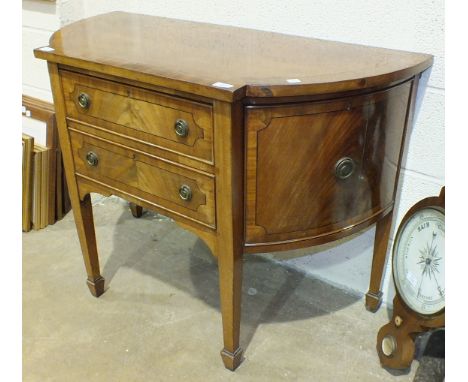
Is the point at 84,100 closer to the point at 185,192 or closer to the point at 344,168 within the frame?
the point at 185,192

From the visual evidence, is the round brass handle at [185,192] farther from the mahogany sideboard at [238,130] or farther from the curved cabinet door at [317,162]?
the curved cabinet door at [317,162]

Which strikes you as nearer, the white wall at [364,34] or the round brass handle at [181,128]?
the round brass handle at [181,128]

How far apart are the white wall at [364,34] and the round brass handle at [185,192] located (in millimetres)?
657

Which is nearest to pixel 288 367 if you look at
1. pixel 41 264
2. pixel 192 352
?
pixel 192 352

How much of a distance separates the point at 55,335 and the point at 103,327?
0.50 feet

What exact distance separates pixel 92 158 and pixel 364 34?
0.88 meters

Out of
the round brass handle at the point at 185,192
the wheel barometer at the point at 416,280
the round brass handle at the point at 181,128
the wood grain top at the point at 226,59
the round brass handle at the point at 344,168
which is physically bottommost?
the wheel barometer at the point at 416,280

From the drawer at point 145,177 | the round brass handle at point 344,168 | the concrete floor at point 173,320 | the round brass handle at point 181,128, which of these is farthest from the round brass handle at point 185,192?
the concrete floor at point 173,320

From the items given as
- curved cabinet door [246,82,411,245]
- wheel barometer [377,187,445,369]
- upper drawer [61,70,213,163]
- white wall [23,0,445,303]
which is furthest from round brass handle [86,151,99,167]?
wheel barometer [377,187,445,369]

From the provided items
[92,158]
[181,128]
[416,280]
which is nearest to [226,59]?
[181,128]

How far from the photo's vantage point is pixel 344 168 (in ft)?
4.05

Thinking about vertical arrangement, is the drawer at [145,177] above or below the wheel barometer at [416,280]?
above

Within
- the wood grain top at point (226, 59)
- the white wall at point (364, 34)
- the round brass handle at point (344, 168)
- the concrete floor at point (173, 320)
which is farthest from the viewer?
the concrete floor at point (173, 320)

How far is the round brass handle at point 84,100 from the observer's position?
1.39 m
